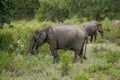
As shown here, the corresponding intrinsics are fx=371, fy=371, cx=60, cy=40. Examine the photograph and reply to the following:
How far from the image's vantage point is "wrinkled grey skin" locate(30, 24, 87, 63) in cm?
1278

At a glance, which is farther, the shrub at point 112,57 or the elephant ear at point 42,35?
the elephant ear at point 42,35

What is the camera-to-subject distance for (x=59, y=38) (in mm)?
12867

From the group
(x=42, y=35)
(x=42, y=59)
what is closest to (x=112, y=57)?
(x=42, y=59)

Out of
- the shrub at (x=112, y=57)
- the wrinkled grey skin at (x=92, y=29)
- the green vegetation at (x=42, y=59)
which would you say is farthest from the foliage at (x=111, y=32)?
the shrub at (x=112, y=57)

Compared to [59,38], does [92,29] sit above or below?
below

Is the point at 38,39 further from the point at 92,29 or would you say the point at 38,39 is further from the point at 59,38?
the point at 92,29

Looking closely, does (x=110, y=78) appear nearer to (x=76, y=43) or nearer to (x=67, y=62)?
(x=67, y=62)

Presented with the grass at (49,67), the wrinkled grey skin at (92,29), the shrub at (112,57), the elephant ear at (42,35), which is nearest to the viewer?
the grass at (49,67)

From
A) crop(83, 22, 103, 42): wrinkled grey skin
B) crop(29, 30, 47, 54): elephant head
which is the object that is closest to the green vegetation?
crop(29, 30, 47, 54): elephant head

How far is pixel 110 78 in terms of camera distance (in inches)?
397

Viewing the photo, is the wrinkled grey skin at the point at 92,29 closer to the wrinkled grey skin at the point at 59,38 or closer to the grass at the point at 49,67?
the grass at the point at 49,67

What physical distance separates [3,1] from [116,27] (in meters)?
11.6

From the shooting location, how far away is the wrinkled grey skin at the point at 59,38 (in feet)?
41.9

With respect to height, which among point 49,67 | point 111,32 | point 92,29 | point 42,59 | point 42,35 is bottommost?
point 111,32
